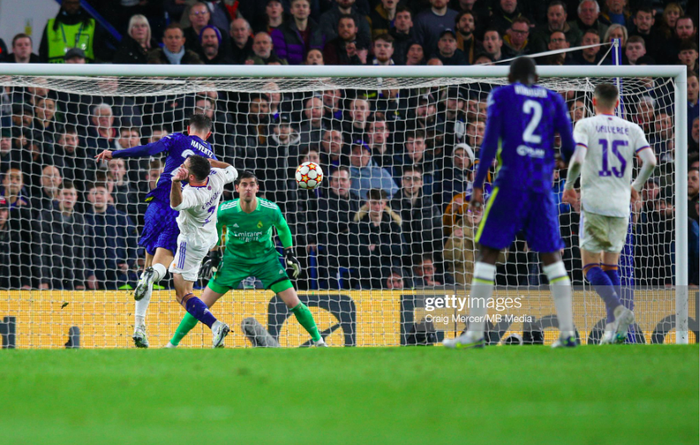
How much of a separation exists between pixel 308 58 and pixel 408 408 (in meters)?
7.83

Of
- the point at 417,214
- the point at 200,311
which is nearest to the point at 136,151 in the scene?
the point at 200,311

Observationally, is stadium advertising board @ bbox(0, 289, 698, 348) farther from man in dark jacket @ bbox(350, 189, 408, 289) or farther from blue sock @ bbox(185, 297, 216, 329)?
blue sock @ bbox(185, 297, 216, 329)

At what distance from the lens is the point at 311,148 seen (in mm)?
10070

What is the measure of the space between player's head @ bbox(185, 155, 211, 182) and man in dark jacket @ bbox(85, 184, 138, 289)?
1.96 m

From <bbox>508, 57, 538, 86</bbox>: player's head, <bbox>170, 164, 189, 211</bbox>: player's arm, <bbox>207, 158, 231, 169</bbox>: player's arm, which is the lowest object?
<bbox>170, 164, 189, 211</bbox>: player's arm

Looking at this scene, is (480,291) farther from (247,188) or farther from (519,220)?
(247,188)

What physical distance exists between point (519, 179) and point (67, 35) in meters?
7.58

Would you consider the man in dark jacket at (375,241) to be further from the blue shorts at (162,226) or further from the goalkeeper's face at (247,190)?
the blue shorts at (162,226)

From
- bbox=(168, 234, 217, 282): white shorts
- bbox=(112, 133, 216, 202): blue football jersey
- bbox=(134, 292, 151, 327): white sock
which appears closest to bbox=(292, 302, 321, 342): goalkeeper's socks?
bbox=(168, 234, 217, 282): white shorts

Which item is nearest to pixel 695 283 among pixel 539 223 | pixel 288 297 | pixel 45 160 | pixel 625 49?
pixel 625 49

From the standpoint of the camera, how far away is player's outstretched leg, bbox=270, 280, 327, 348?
8.25m

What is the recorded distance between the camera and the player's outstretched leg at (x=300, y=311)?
8.25 meters

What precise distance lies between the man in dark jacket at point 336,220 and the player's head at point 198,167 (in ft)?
7.33
